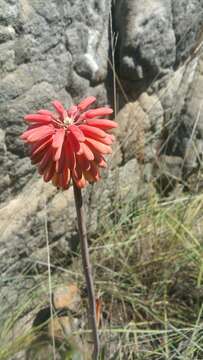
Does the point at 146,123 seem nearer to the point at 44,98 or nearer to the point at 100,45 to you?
the point at 100,45

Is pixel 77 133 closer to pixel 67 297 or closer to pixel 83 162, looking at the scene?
pixel 83 162

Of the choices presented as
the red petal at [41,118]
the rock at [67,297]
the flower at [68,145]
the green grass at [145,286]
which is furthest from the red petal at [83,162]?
the rock at [67,297]

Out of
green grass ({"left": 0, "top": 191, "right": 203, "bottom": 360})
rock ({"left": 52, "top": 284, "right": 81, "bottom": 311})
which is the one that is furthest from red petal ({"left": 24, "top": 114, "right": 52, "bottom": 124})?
rock ({"left": 52, "top": 284, "right": 81, "bottom": 311})

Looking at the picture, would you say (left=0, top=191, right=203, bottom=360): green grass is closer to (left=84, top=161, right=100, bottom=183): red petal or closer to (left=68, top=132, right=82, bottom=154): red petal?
(left=84, top=161, right=100, bottom=183): red petal

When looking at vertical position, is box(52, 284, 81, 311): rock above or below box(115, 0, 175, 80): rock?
below

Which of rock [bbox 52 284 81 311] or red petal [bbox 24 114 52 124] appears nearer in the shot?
red petal [bbox 24 114 52 124]

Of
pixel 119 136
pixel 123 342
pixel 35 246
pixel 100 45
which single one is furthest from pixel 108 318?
pixel 100 45

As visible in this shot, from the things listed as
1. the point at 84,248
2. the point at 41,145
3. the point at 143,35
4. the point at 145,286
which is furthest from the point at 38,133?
the point at 143,35
